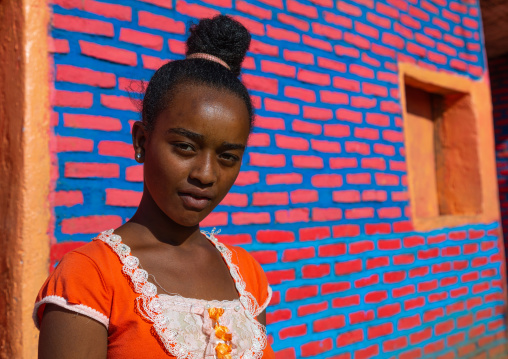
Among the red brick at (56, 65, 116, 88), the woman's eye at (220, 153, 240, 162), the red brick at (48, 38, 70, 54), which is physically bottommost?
the woman's eye at (220, 153, 240, 162)

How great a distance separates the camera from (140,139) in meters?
1.42

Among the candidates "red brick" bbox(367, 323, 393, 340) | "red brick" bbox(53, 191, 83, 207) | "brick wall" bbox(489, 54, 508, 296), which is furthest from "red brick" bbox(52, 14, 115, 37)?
"brick wall" bbox(489, 54, 508, 296)

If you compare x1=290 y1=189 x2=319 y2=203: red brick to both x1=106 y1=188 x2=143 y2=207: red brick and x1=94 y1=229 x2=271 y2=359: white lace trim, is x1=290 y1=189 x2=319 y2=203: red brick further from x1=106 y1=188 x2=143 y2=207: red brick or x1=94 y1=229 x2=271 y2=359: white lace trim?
x1=94 y1=229 x2=271 y2=359: white lace trim

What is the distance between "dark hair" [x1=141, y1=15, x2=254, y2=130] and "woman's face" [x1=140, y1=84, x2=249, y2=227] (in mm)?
33

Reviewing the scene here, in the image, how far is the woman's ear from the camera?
141 cm

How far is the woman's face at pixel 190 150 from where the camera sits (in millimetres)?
1319

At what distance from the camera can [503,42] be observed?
240 inches

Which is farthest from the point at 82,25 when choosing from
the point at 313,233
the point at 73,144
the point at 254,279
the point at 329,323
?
the point at 329,323

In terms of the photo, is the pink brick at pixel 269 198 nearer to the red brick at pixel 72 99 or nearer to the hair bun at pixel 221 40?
the red brick at pixel 72 99

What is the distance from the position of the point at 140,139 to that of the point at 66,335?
568 millimetres

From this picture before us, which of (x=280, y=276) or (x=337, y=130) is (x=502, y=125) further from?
(x=280, y=276)

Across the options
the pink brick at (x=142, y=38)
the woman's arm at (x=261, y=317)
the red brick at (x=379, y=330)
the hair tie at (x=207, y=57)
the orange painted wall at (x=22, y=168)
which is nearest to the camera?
the hair tie at (x=207, y=57)

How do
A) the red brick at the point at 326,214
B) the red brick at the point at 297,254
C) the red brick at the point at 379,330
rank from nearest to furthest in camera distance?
the red brick at the point at 297,254, the red brick at the point at 326,214, the red brick at the point at 379,330

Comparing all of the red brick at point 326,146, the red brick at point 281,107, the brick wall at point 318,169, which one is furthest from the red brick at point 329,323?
the red brick at point 281,107
